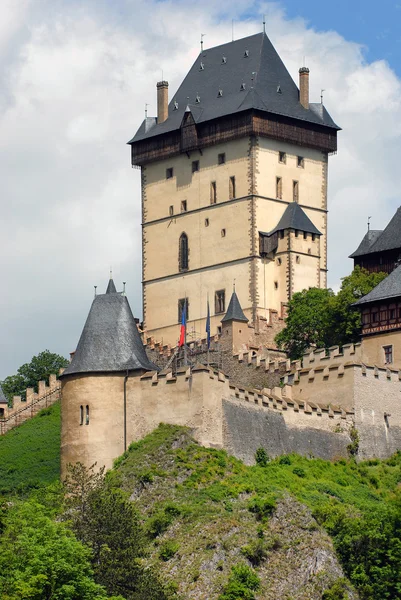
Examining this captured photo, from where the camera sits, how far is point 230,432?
3246 inches

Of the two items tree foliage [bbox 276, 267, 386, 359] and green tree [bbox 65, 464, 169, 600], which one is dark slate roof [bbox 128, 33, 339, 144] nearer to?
tree foliage [bbox 276, 267, 386, 359]

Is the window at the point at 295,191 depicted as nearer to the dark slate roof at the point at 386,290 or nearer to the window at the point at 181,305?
the window at the point at 181,305

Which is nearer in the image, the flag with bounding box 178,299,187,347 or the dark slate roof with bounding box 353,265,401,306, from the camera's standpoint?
the dark slate roof with bounding box 353,265,401,306

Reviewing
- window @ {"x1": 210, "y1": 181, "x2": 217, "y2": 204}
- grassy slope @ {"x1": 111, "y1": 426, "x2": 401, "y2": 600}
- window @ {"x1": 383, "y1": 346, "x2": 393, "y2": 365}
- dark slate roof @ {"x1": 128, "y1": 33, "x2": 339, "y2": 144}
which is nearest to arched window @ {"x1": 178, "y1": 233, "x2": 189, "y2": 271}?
window @ {"x1": 210, "y1": 181, "x2": 217, "y2": 204}

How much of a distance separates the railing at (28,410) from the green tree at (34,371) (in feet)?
34.8

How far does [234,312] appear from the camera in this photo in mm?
101938

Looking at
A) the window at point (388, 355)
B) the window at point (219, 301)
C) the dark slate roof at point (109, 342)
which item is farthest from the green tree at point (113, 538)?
the window at point (219, 301)

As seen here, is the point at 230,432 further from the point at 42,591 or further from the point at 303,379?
the point at 42,591

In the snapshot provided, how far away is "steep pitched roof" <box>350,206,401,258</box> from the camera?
10300 centimetres

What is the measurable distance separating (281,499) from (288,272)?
26814 mm

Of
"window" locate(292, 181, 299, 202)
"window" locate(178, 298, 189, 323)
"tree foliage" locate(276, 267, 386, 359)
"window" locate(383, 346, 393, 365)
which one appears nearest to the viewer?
"window" locate(383, 346, 393, 365)

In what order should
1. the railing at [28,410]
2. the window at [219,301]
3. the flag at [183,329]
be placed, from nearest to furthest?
the flag at [183,329], the railing at [28,410], the window at [219,301]

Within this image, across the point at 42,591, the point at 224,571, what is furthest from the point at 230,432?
the point at 42,591

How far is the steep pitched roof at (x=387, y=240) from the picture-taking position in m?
103
